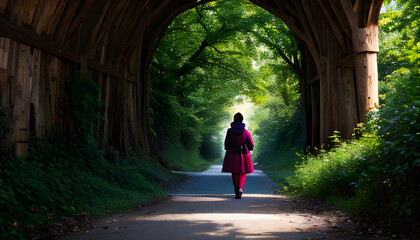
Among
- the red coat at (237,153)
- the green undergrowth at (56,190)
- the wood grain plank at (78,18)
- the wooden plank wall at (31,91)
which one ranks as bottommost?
the green undergrowth at (56,190)

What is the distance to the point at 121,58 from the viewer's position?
11.6m

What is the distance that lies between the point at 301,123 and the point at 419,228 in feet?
66.5

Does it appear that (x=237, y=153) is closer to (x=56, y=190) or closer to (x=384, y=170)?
(x=56, y=190)

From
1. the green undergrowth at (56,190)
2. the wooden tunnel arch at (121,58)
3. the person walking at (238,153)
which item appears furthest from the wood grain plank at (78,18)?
the person walking at (238,153)

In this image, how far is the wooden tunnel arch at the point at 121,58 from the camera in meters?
6.81

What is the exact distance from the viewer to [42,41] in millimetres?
7352

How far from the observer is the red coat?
960 centimetres

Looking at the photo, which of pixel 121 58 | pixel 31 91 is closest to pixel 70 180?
pixel 31 91

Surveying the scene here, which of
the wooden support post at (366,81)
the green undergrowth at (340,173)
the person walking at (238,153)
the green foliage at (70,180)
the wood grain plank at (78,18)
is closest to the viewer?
the green foliage at (70,180)

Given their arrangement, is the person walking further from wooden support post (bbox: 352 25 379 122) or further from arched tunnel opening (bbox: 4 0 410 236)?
wooden support post (bbox: 352 25 379 122)

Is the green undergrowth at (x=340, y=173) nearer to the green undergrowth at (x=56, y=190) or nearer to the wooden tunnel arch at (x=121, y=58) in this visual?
the wooden tunnel arch at (x=121, y=58)

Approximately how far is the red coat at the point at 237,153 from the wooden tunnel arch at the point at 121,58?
2834 millimetres

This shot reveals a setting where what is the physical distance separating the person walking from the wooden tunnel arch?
2849 mm

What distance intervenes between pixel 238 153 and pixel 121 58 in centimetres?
457
